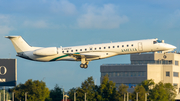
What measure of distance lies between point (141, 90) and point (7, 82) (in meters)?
38.5

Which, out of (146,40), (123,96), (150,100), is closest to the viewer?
(146,40)

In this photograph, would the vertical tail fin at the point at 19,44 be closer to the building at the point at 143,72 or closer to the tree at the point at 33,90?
the tree at the point at 33,90

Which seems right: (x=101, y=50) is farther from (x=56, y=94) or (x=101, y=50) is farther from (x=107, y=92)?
(x=56, y=94)

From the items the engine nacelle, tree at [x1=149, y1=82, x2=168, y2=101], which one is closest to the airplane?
the engine nacelle

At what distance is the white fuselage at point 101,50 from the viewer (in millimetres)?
49688

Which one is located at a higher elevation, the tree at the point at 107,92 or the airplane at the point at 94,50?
the airplane at the point at 94,50

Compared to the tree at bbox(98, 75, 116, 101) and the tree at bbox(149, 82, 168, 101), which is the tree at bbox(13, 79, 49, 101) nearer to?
the tree at bbox(98, 75, 116, 101)

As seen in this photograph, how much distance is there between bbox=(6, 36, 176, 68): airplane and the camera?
49.7 meters

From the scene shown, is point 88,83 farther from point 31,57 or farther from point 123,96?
point 31,57

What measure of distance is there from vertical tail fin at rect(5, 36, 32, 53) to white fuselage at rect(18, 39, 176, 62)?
3.61m

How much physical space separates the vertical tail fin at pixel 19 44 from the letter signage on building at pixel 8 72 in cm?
3886

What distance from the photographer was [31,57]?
55.2m

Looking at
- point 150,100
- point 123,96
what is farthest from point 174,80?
point 123,96

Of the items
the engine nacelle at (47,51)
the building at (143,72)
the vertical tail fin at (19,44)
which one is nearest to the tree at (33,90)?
the vertical tail fin at (19,44)
